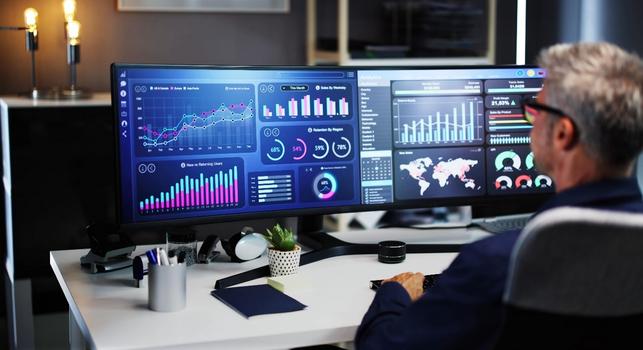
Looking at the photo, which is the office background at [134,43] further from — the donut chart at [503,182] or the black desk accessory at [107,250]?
the black desk accessory at [107,250]

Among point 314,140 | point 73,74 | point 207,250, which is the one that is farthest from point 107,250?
point 73,74

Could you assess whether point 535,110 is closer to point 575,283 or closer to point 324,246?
point 575,283

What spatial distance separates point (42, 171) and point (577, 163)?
109 inches

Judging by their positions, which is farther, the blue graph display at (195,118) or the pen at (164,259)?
the blue graph display at (195,118)

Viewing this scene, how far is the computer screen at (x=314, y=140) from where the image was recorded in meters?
2.19

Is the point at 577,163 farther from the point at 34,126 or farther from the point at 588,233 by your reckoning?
the point at 34,126

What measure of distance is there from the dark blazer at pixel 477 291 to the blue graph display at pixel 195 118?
86cm

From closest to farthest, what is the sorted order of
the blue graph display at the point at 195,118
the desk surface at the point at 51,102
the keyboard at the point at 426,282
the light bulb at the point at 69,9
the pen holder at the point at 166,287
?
the pen holder at the point at 166,287
the keyboard at the point at 426,282
the blue graph display at the point at 195,118
the desk surface at the point at 51,102
the light bulb at the point at 69,9

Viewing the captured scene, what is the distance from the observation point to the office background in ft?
10.7

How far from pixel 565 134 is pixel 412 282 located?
63 centimetres

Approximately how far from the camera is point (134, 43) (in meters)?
4.34

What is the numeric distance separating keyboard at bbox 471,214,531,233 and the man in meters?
1.14

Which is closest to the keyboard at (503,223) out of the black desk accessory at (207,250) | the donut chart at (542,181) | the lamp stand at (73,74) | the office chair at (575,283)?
the donut chart at (542,181)

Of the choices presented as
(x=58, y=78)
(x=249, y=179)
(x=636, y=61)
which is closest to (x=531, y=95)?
(x=249, y=179)
